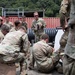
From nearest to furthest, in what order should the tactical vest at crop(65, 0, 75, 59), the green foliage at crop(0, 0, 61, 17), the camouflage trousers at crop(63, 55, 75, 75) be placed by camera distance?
the tactical vest at crop(65, 0, 75, 59)
the camouflage trousers at crop(63, 55, 75, 75)
the green foliage at crop(0, 0, 61, 17)

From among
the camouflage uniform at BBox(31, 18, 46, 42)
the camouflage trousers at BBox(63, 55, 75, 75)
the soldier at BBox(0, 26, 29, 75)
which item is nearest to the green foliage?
the camouflage uniform at BBox(31, 18, 46, 42)

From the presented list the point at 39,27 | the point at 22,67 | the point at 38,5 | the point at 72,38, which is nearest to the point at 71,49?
the point at 72,38

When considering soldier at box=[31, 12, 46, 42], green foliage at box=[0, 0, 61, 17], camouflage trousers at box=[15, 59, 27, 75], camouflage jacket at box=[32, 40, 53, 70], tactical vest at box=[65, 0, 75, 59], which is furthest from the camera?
green foliage at box=[0, 0, 61, 17]

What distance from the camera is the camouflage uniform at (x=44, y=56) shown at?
6934mm

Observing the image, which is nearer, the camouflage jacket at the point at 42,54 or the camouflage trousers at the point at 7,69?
the camouflage trousers at the point at 7,69

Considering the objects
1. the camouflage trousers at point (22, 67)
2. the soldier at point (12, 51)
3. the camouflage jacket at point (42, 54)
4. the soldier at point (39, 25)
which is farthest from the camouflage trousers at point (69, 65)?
the soldier at point (39, 25)

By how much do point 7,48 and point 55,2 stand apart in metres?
37.5

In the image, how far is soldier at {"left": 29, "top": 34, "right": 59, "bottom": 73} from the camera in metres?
6.93

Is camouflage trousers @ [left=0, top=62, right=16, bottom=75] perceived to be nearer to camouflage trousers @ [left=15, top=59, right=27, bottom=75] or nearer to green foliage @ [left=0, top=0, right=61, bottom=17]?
camouflage trousers @ [left=15, top=59, right=27, bottom=75]

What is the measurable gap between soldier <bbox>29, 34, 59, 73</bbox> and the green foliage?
32.6 m

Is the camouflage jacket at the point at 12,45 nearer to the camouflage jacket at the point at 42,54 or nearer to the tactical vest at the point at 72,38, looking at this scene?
the camouflage jacket at the point at 42,54

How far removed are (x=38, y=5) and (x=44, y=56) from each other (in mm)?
36221

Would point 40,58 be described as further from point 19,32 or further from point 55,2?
point 55,2

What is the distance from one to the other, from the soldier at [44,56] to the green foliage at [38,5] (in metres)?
32.6
